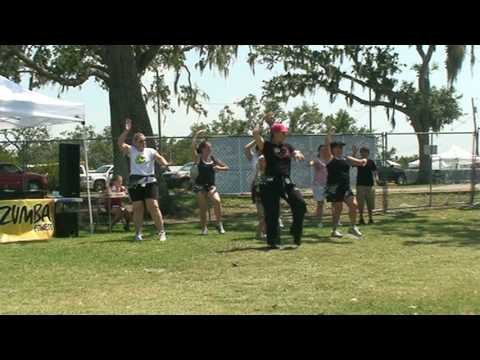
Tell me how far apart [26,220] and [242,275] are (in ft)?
17.8

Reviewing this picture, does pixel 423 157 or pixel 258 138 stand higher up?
pixel 258 138

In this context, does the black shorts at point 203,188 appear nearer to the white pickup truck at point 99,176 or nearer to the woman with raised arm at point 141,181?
the woman with raised arm at point 141,181

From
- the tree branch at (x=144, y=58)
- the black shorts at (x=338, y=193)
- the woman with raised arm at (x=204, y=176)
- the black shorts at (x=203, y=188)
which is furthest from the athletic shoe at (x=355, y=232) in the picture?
the tree branch at (x=144, y=58)

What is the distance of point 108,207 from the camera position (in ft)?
43.4

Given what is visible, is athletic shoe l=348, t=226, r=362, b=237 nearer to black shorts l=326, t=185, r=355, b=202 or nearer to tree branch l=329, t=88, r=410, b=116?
black shorts l=326, t=185, r=355, b=202

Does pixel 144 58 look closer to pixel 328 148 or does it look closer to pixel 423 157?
pixel 423 157

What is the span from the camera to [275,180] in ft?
29.7

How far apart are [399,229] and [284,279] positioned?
5.90 metres

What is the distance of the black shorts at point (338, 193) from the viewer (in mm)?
10688

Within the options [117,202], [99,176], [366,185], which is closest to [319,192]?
[366,185]

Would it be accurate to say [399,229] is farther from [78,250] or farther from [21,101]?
[21,101]

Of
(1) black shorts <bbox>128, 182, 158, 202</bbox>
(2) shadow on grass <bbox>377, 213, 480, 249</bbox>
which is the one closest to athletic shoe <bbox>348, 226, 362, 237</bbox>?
(2) shadow on grass <bbox>377, 213, 480, 249</bbox>

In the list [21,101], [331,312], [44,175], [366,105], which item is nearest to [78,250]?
[21,101]

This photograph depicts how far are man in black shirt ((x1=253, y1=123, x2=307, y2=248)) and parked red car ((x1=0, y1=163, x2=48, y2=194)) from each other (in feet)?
44.7
